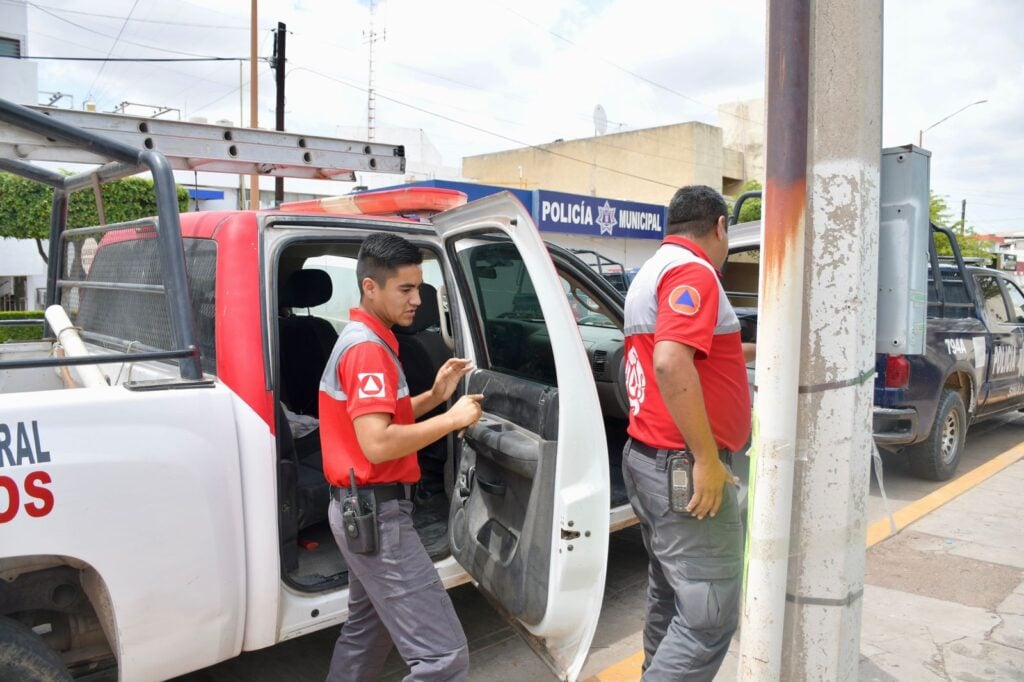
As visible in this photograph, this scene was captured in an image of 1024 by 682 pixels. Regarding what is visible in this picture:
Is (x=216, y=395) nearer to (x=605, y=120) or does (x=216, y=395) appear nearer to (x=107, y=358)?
(x=107, y=358)

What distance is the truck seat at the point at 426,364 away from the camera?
3855 millimetres

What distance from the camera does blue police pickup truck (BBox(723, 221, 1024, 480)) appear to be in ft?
18.7

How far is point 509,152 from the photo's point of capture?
136ft

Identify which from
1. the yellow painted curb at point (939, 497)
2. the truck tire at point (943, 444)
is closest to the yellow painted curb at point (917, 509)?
the yellow painted curb at point (939, 497)

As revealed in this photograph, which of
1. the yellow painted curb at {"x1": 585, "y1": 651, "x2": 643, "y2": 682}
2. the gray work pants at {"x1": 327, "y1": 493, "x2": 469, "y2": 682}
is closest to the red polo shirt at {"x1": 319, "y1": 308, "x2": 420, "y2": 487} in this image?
the gray work pants at {"x1": 327, "y1": 493, "x2": 469, "y2": 682}

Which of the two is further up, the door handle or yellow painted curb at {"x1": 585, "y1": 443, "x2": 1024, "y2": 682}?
the door handle

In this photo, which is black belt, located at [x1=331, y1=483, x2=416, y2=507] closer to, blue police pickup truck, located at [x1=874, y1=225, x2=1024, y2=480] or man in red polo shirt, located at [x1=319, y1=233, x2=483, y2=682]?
man in red polo shirt, located at [x1=319, y1=233, x2=483, y2=682]

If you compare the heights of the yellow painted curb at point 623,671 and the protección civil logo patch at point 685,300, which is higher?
the protección civil logo patch at point 685,300

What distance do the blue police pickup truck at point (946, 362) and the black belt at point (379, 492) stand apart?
2.90 metres

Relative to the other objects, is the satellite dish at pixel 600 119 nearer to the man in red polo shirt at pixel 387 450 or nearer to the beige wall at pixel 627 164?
the beige wall at pixel 627 164

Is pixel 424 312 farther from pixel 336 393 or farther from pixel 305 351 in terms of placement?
pixel 336 393

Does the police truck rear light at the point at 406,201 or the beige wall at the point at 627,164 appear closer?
the police truck rear light at the point at 406,201

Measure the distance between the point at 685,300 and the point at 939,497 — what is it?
463 cm

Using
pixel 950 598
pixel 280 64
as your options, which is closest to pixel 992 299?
pixel 950 598
